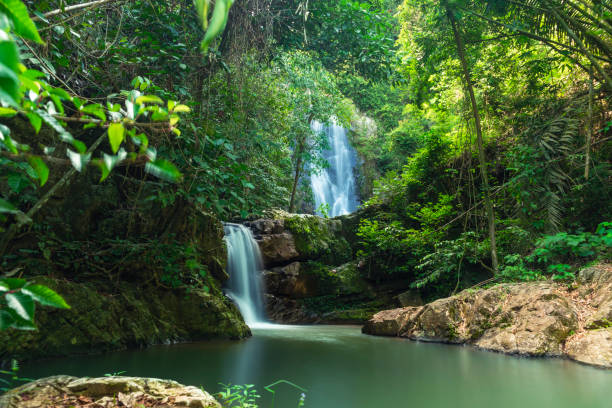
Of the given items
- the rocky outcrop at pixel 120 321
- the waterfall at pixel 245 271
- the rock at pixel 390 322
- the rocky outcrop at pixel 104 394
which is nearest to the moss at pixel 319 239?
the waterfall at pixel 245 271

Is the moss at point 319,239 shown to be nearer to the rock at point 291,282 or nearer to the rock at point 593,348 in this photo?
the rock at point 291,282

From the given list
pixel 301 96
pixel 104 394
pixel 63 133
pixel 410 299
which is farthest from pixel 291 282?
pixel 63 133

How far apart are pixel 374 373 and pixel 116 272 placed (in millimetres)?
3802

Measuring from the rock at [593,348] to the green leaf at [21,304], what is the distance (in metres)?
4.57

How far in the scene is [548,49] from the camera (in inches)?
315

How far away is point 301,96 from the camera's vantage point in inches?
430

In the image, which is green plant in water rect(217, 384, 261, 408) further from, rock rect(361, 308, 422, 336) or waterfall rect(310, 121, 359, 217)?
waterfall rect(310, 121, 359, 217)

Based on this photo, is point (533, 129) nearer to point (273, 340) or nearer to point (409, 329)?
point (409, 329)

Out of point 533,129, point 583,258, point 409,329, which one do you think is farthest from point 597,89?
point 409,329

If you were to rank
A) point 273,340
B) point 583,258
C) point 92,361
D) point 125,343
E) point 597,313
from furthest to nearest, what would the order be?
point 273,340 → point 583,258 → point 125,343 → point 597,313 → point 92,361

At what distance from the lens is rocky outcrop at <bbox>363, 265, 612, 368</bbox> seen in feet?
13.4

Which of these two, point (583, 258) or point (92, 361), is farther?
point (583, 258)

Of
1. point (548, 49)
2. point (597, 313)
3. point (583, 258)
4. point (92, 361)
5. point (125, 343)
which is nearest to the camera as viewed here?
point (92, 361)

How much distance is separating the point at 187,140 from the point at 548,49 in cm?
806
